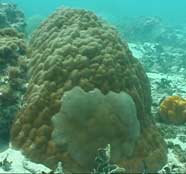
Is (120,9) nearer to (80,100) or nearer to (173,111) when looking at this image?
(173,111)

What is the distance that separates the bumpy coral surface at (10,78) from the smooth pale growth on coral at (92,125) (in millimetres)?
1115

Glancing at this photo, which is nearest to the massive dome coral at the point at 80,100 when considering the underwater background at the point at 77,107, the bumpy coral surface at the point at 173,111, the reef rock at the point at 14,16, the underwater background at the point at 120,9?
the underwater background at the point at 77,107

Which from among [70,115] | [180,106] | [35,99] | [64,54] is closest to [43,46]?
[64,54]

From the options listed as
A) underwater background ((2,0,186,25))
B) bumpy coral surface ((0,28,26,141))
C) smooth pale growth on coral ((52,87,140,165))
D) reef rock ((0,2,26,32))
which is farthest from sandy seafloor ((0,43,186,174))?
underwater background ((2,0,186,25))

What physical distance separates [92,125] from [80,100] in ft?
1.72

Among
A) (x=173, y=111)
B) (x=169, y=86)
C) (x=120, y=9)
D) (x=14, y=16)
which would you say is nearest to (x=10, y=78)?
(x=173, y=111)

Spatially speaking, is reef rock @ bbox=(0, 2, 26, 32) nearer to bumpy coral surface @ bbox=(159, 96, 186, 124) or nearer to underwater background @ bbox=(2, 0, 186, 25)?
bumpy coral surface @ bbox=(159, 96, 186, 124)

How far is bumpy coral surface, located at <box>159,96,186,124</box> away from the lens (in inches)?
424

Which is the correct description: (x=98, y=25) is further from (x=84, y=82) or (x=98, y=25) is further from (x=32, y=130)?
(x=32, y=130)

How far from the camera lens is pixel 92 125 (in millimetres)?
7348

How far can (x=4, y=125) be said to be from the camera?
7957 millimetres

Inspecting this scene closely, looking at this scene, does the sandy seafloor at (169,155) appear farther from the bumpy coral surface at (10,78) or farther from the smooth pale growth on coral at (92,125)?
the smooth pale growth on coral at (92,125)

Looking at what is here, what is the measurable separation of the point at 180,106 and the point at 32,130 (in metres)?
4.67

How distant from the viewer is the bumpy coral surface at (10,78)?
7988mm
